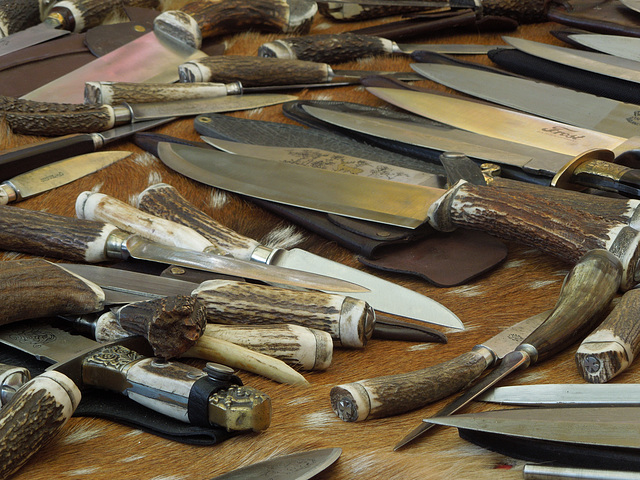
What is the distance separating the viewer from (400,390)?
2.68 feet

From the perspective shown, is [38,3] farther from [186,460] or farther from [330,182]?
[186,460]

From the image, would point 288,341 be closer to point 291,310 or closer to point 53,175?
point 291,310

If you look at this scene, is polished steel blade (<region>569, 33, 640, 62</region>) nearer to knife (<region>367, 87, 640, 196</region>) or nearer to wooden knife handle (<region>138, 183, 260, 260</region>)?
knife (<region>367, 87, 640, 196</region>)

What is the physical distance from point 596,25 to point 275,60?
Result: 799 mm

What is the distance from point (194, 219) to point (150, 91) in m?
0.53

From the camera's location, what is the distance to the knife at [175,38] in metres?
1.71

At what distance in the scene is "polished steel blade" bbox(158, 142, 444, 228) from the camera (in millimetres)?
1201

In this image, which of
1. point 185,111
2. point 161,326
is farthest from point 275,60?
point 161,326

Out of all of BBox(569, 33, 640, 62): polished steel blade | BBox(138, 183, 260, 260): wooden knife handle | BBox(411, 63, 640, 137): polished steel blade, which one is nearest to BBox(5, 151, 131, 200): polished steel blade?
BBox(138, 183, 260, 260): wooden knife handle

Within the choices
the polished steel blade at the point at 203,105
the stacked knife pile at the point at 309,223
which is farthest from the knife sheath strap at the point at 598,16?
the polished steel blade at the point at 203,105

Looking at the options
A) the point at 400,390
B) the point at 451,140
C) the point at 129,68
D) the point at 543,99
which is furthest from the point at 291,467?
the point at 129,68

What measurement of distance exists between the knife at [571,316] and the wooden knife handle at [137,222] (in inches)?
19.3

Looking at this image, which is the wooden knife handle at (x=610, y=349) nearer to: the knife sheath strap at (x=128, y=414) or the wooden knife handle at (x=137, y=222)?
the knife sheath strap at (x=128, y=414)

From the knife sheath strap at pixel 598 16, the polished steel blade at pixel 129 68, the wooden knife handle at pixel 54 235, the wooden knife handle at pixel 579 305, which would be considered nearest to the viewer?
the wooden knife handle at pixel 579 305
